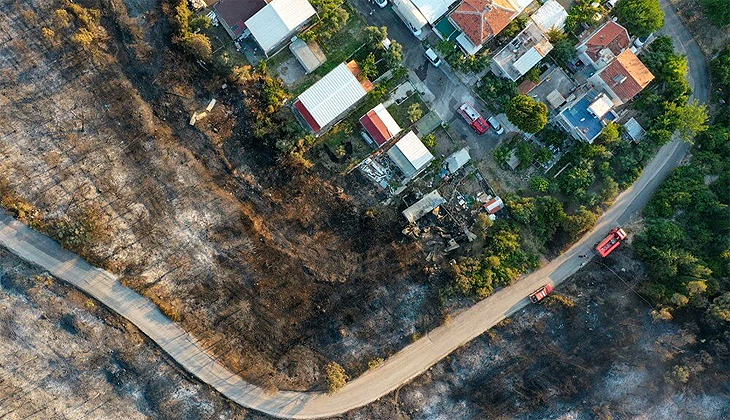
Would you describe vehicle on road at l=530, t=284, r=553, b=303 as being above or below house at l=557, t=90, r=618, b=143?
below

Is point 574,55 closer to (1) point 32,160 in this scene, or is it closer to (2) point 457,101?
(2) point 457,101

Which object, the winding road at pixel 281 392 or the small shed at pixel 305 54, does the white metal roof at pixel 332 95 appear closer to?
the small shed at pixel 305 54

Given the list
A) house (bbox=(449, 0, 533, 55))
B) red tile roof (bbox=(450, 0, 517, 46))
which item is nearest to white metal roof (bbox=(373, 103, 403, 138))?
house (bbox=(449, 0, 533, 55))

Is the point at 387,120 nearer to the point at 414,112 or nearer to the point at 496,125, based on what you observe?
the point at 414,112

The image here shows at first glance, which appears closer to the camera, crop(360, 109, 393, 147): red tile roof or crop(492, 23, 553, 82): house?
crop(360, 109, 393, 147): red tile roof

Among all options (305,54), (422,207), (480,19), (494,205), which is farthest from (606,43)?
(305,54)

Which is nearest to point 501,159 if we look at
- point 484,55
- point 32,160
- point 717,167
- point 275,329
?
point 484,55

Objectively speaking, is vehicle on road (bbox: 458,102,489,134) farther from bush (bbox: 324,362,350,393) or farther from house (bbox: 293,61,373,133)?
bush (bbox: 324,362,350,393)

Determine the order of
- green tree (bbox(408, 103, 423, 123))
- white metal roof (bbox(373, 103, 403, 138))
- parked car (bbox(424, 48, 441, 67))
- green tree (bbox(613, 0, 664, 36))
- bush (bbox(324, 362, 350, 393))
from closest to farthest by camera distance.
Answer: bush (bbox(324, 362, 350, 393)) < green tree (bbox(613, 0, 664, 36)) < white metal roof (bbox(373, 103, 403, 138)) < green tree (bbox(408, 103, 423, 123)) < parked car (bbox(424, 48, 441, 67))
